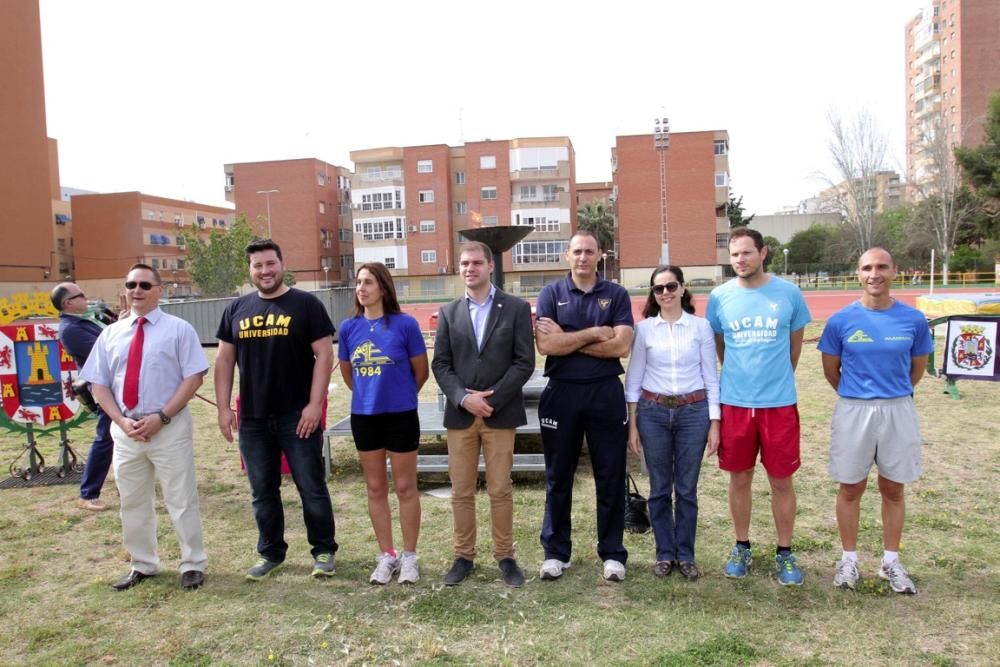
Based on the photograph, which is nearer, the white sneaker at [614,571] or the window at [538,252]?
the white sneaker at [614,571]

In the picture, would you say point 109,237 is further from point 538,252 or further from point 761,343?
point 761,343

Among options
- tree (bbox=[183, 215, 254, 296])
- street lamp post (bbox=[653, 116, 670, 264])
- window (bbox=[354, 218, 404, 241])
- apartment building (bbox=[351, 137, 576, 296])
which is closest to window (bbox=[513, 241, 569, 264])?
apartment building (bbox=[351, 137, 576, 296])

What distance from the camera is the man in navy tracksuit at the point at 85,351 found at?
6.03 meters

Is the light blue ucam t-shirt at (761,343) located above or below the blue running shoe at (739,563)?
above

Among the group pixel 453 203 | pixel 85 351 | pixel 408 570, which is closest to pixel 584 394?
pixel 408 570

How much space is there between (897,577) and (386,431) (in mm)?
3108

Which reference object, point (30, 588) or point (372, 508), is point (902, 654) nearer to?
point (372, 508)

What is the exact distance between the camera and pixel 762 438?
4.11 m

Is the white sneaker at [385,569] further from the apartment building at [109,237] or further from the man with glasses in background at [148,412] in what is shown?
the apartment building at [109,237]

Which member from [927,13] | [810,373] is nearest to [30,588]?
[810,373]

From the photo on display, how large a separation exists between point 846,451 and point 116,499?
6019mm

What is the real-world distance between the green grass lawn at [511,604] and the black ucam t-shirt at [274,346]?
115 cm

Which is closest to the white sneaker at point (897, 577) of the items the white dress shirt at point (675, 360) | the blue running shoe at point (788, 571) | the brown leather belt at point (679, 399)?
the blue running shoe at point (788, 571)

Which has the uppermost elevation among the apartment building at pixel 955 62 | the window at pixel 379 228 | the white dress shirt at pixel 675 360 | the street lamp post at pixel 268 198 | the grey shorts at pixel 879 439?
the apartment building at pixel 955 62
